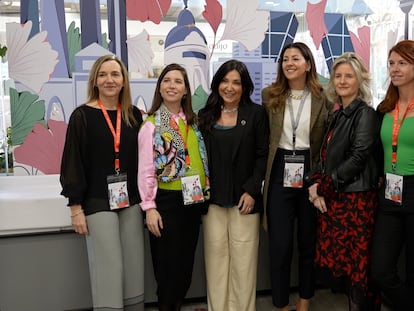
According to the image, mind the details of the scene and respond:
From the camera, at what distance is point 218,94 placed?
94.7 inches

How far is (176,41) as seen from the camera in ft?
9.75

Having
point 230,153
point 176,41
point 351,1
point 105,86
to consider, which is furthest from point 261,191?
point 351,1

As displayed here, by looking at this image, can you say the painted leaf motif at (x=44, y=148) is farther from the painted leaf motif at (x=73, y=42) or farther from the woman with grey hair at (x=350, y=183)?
the woman with grey hair at (x=350, y=183)

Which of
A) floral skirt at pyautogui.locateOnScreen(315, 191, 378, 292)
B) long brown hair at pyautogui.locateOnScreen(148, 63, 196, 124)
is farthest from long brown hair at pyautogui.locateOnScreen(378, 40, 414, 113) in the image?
long brown hair at pyautogui.locateOnScreen(148, 63, 196, 124)

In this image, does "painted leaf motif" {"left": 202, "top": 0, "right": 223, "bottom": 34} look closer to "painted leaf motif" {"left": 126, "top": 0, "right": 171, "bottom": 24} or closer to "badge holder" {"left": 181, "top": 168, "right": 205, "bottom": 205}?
"painted leaf motif" {"left": 126, "top": 0, "right": 171, "bottom": 24}

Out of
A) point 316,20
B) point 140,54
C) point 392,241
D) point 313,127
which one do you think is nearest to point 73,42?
point 140,54

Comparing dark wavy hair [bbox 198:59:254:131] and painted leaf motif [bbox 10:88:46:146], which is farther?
painted leaf motif [bbox 10:88:46:146]

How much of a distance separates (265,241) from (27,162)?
1666 millimetres

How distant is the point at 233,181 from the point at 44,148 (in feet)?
4.34

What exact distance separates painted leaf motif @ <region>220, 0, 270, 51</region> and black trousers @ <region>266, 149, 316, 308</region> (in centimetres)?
105

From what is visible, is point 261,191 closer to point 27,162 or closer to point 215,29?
point 215,29

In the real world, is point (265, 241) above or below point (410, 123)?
below

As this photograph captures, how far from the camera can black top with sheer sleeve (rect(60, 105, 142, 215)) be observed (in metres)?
2.08

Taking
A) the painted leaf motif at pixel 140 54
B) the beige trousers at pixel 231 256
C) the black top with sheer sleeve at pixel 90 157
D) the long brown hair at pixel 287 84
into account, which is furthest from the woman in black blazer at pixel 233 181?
the painted leaf motif at pixel 140 54
